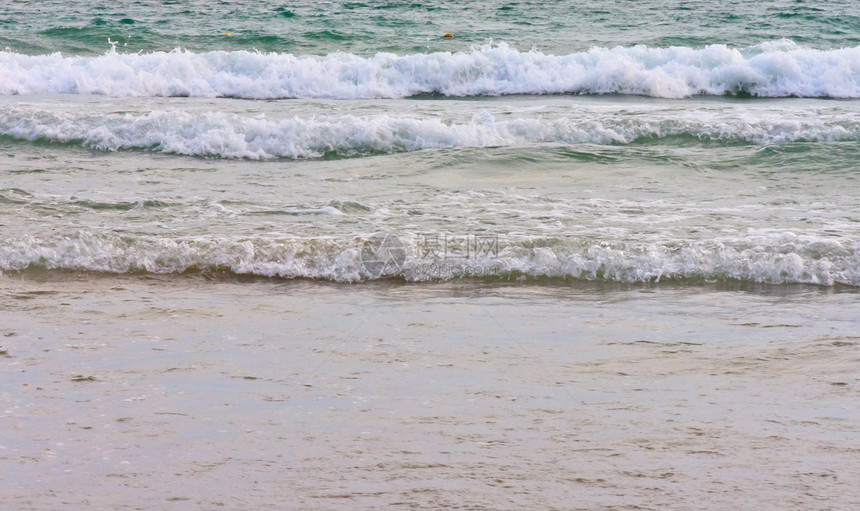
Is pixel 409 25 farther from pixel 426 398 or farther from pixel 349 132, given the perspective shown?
pixel 426 398

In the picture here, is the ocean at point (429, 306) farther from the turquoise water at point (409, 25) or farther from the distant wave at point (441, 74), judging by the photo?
the turquoise water at point (409, 25)

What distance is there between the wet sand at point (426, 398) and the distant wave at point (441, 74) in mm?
8409

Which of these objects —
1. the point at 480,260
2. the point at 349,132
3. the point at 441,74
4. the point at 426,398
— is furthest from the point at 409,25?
the point at 426,398

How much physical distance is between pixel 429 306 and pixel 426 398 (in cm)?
123

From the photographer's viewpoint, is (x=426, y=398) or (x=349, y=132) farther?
(x=349, y=132)

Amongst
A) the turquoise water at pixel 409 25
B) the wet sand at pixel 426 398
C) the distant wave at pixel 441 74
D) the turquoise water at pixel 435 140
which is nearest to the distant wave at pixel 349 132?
the turquoise water at pixel 435 140

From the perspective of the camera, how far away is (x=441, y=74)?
12984mm


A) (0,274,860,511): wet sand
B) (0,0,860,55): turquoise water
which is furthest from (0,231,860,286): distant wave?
(0,0,860,55): turquoise water

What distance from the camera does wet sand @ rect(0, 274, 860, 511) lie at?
99.0 inches

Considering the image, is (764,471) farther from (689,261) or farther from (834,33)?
(834,33)

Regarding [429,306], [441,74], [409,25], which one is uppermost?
[409,25]

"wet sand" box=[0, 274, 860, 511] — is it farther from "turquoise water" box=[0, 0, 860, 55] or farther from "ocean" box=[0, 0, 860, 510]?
"turquoise water" box=[0, 0, 860, 55]

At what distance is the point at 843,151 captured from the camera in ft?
26.1

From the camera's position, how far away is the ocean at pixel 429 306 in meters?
2.62
